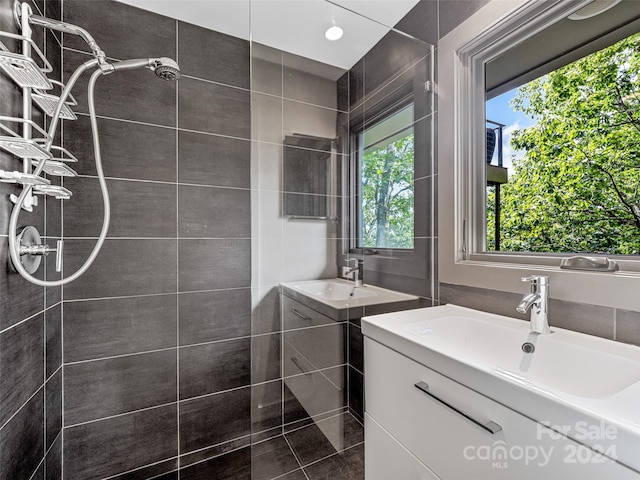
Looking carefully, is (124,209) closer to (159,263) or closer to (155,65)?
(159,263)

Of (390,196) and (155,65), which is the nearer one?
(155,65)

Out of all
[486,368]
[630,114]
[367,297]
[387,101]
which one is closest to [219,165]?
[387,101]

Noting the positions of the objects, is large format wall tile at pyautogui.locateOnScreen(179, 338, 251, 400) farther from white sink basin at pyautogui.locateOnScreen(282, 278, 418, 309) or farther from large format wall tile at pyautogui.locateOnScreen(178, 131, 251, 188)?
large format wall tile at pyautogui.locateOnScreen(178, 131, 251, 188)

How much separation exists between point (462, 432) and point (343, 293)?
792mm

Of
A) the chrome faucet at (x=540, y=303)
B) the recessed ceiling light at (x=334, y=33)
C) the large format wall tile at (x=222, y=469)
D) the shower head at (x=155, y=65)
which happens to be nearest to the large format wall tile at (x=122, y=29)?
the shower head at (x=155, y=65)

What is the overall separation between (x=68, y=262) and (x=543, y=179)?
2117mm

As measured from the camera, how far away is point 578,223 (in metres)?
0.99

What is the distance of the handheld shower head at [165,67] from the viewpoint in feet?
3.62

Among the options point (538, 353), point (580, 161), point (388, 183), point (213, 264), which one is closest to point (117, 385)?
point (213, 264)

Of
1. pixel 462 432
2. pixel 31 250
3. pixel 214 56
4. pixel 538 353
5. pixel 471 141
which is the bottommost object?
pixel 462 432

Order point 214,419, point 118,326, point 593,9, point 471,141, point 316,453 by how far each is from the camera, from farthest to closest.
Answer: point 214,419 → point 118,326 → point 316,453 → point 471,141 → point 593,9

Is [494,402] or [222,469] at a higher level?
[494,402]

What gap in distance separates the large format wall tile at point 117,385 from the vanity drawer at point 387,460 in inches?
45.4

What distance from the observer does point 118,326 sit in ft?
4.85
